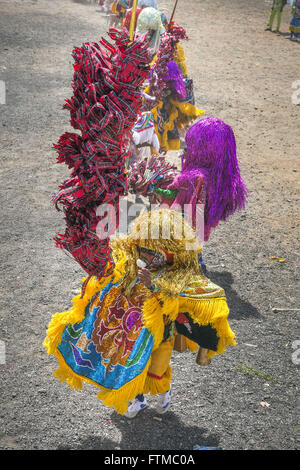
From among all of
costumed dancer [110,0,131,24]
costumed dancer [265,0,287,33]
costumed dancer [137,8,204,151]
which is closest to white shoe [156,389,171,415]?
costumed dancer [137,8,204,151]

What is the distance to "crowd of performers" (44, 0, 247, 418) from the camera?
108 inches

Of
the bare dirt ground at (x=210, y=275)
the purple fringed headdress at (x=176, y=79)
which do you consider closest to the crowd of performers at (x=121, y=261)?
the bare dirt ground at (x=210, y=275)

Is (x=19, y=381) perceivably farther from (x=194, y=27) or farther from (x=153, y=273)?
(x=194, y=27)

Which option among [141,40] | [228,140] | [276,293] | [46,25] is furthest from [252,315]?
[46,25]

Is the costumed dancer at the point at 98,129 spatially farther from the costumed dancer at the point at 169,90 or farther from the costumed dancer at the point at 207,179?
the costumed dancer at the point at 169,90

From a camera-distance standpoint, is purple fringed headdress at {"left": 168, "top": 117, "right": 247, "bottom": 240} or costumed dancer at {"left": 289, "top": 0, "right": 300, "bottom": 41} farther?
costumed dancer at {"left": 289, "top": 0, "right": 300, "bottom": 41}

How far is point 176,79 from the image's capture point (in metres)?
6.35

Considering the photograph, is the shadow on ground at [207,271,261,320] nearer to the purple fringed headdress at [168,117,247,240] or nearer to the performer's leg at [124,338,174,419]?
the purple fringed headdress at [168,117,247,240]

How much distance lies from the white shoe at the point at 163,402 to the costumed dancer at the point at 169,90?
365 centimetres

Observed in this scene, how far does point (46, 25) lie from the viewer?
14289 millimetres

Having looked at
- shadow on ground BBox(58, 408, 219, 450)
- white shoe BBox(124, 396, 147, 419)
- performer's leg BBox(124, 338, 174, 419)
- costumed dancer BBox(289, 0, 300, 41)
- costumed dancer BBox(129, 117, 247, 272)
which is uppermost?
costumed dancer BBox(289, 0, 300, 41)

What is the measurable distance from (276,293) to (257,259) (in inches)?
24.9

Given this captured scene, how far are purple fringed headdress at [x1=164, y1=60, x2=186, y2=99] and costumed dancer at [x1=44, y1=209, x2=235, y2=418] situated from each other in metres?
3.60

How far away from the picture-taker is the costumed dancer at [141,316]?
9.98ft
